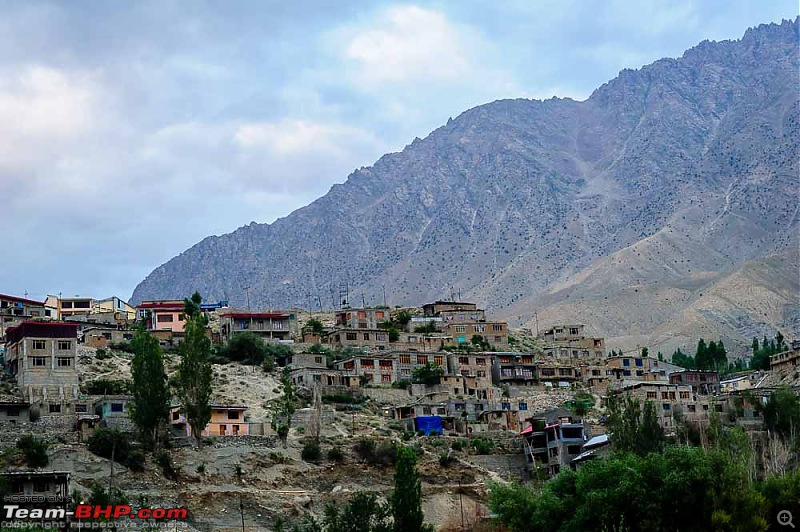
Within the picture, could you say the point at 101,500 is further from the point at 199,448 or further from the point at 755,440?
the point at 755,440

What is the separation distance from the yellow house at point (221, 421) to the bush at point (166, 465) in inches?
199

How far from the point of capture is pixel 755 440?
74.2 m

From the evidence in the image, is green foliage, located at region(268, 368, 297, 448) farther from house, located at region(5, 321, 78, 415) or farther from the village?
house, located at region(5, 321, 78, 415)

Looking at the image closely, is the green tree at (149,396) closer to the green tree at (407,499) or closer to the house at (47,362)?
the house at (47,362)

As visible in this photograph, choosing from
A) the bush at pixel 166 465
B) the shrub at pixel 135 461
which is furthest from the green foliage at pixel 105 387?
the shrub at pixel 135 461

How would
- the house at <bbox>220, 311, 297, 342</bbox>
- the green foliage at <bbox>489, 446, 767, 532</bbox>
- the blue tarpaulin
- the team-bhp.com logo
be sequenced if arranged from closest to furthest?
the green foliage at <bbox>489, 446, 767, 532</bbox> → the team-bhp.com logo → the blue tarpaulin → the house at <bbox>220, 311, 297, 342</bbox>

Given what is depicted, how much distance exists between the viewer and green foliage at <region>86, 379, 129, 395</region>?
7097cm

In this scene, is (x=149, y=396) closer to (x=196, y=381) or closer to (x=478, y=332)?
(x=196, y=381)

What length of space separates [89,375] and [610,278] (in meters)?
133

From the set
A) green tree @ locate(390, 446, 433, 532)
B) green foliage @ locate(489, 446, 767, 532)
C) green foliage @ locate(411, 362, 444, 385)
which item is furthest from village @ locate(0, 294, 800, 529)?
green foliage @ locate(489, 446, 767, 532)

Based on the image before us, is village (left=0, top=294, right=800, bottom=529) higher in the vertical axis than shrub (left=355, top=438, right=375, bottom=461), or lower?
higher

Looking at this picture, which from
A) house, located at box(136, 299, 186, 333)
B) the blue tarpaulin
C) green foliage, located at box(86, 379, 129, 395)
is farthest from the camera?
house, located at box(136, 299, 186, 333)

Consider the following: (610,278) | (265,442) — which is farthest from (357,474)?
(610,278)

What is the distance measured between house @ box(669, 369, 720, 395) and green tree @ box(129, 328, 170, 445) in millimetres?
43630
